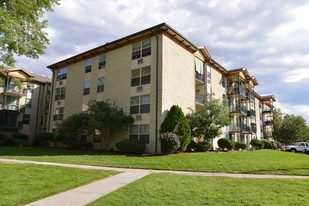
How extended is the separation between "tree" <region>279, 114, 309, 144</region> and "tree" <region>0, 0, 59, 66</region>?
5545 cm

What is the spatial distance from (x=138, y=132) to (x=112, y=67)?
8.19m

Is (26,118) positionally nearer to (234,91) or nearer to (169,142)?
(169,142)

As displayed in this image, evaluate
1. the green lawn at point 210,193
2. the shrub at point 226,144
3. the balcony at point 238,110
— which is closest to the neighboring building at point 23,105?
the shrub at point 226,144

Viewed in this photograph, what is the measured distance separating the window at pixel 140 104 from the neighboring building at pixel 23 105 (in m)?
18.2

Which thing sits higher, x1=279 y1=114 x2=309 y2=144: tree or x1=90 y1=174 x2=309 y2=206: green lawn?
x1=279 y1=114 x2=309 y2=144: tree

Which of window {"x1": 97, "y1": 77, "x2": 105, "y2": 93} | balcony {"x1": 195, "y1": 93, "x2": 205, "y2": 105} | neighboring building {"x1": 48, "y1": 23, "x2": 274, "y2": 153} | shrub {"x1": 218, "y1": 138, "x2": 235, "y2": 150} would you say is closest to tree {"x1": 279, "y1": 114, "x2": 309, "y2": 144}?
neighboring building {"x1": 48, "y1": 23, "x2": 274, "y2": 153}

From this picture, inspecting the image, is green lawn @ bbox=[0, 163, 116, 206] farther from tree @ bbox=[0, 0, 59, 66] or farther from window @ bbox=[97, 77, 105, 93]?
window @ bbox=[97, 77, 105, 93]

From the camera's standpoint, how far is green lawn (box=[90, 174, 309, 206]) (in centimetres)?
643

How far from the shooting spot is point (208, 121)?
891 inches

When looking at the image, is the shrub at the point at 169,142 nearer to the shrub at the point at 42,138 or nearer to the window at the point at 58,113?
the shrub at the point at 42,138

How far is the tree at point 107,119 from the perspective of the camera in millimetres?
22266

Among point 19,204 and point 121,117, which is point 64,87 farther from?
point 19,204

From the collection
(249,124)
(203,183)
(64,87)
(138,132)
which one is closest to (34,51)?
(138,132)

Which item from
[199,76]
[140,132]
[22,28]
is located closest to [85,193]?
[22,28]
